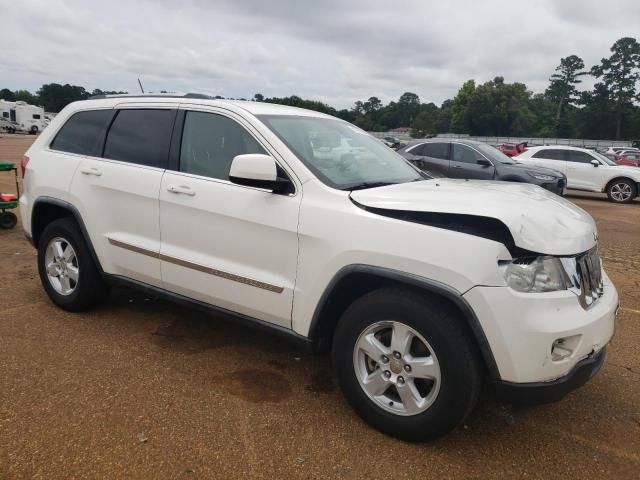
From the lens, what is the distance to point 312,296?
9.52 feet

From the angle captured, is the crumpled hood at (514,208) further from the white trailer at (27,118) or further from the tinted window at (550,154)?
the white trailer at (27,118)

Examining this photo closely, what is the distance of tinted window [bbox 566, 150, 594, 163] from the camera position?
15.7 meters

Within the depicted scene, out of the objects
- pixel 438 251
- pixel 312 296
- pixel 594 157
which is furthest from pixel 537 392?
pixel 594 157

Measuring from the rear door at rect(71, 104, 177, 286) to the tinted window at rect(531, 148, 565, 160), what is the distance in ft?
48.0

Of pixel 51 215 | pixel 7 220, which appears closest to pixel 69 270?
pixel 51 215

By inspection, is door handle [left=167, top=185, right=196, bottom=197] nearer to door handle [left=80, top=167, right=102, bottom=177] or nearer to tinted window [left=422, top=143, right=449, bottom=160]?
door handle [left=80, top=167, right=102, bottom=177]

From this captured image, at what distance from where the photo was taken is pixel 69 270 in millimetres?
4273

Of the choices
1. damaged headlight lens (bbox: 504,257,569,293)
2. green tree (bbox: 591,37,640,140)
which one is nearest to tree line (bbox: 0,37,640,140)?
green tree (bbox: 591,37,640,140)

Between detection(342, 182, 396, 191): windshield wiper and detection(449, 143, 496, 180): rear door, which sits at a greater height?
detection(342, 182, 396, 191): windshield wiper

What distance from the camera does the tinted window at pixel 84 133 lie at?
4141 mm

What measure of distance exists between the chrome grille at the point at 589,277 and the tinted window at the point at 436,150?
9799mm

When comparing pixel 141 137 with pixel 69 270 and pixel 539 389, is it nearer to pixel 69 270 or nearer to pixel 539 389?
pixel 69 270

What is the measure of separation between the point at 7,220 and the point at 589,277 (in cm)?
787

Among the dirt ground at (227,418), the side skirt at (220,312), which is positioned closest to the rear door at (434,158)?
the dirt ground at (227,418)
